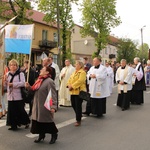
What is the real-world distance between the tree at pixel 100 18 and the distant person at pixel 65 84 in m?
26.9

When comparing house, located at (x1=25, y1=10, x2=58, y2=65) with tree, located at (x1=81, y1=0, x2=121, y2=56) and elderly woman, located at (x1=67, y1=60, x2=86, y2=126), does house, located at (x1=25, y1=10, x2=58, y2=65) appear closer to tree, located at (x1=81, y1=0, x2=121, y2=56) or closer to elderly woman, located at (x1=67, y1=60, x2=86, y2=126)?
tree, located at (x1=81, y1=0, x2=121, y2=56)

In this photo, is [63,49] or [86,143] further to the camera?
[63,49]

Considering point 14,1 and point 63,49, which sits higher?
point 14,1

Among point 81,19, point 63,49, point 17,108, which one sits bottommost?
point 17,108

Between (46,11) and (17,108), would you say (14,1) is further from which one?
(17,108)

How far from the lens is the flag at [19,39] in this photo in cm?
602

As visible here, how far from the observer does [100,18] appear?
38156mm

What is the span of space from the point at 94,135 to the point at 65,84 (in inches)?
180

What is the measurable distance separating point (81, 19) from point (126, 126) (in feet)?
113

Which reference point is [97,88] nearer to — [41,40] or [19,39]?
[19,39]

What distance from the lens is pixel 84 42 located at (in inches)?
2368

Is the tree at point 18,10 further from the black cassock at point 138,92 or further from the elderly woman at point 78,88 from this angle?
the elderly woman at point 78,88

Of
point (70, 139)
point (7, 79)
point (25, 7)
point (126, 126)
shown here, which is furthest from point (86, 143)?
point (25, 7)

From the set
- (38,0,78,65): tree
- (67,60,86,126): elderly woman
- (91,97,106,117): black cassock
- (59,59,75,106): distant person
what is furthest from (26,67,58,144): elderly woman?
(38,0,78,65): tree
